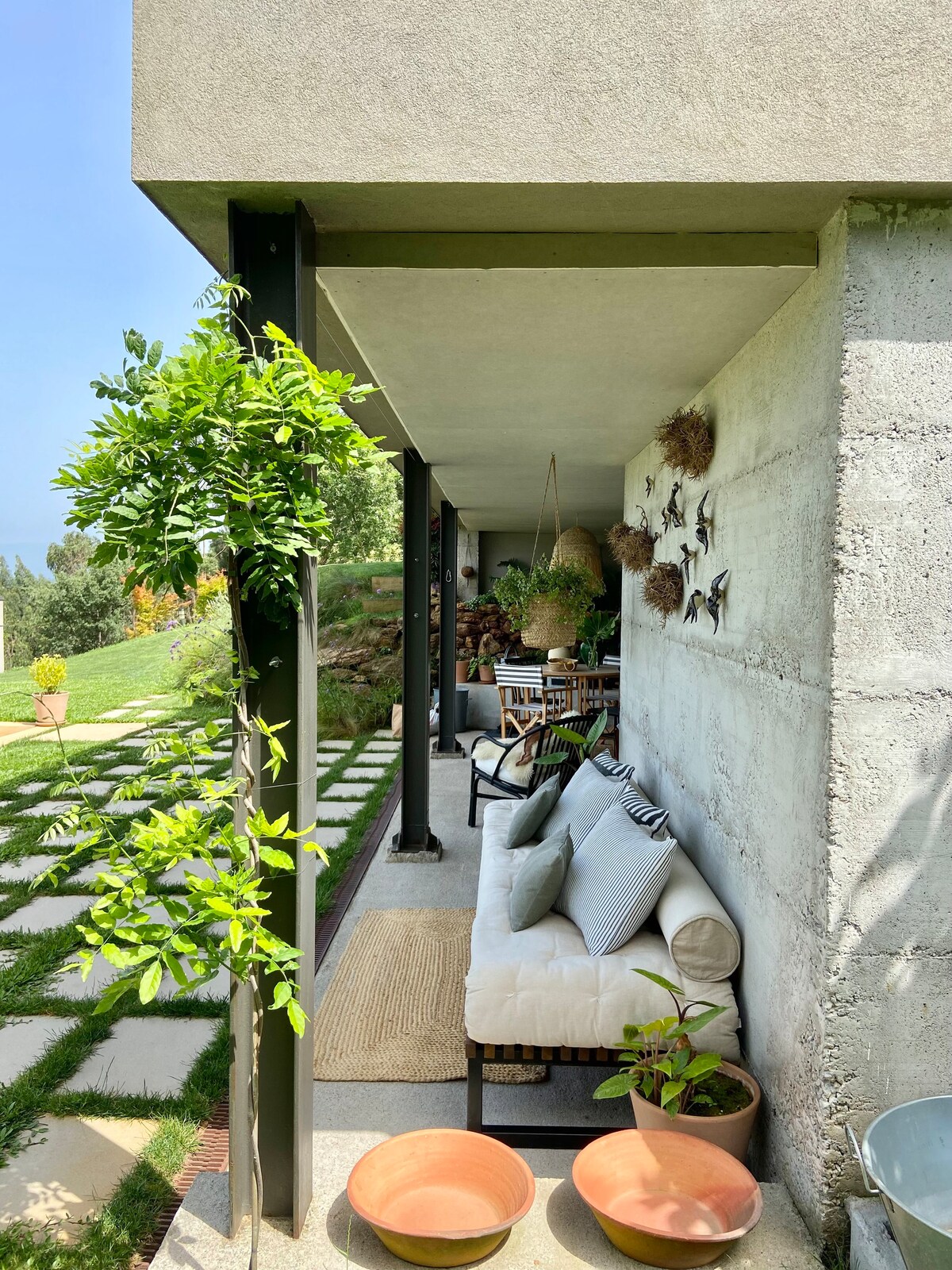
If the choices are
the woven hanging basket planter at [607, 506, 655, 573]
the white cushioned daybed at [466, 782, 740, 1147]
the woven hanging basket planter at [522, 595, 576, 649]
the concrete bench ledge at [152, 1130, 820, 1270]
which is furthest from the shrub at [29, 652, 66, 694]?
the concrete bench ledge at [152, 1130, 820, 1270]

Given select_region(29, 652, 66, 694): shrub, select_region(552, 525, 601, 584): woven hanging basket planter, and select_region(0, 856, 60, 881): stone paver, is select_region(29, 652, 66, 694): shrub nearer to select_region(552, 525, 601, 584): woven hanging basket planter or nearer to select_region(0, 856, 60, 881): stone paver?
select_region(0, 856, 60, 881): stone paver

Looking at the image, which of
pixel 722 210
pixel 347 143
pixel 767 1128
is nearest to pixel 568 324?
pixel 722 210

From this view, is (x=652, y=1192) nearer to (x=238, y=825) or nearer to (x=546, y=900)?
(x=546, y=900)

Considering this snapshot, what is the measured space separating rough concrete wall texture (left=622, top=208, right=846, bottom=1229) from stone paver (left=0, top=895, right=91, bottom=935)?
2.90 meters

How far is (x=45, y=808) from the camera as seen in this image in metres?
5.88

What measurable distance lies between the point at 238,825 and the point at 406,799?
11.0 feet

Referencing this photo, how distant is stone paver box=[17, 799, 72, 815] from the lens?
5691mm

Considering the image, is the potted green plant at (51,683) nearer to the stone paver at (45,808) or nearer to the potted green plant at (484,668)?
the stone paver at (45,808)

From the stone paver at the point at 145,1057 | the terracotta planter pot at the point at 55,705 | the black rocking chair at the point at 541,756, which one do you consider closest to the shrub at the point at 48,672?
the terracotta planter pot at the point at 55,705

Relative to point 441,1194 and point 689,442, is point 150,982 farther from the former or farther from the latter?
point 689,442

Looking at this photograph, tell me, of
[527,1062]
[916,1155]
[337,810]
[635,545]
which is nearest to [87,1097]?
[527,1062]

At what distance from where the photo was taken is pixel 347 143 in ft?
5.59

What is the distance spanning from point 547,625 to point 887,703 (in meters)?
3.41

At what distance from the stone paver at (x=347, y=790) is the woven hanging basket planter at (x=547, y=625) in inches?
88.3
